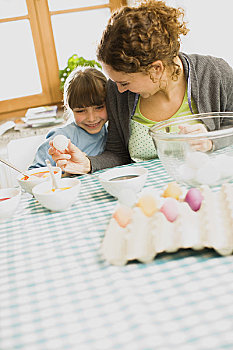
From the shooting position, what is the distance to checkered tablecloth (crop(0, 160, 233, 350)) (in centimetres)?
50

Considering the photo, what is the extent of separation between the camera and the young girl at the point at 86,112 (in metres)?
1.64

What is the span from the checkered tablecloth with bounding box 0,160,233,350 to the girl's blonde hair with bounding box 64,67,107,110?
0.91 m

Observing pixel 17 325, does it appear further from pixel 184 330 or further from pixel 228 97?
pixel 228 97

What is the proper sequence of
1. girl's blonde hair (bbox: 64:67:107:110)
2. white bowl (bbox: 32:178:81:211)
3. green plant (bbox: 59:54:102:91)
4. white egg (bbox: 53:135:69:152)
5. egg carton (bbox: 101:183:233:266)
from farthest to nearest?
green plant (bbox: 59:54:102:91), girl's blonde hair (bbox: 64:67:107:110), white egg (bbox: 53:135:69:152), white bowl (bbox: 32:178:81:211), egg carton (bbox: 101:183:233:266)

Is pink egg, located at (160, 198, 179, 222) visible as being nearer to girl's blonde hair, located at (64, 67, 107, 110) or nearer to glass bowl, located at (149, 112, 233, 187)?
glass bowl, located at (149, 112, 233, 187)

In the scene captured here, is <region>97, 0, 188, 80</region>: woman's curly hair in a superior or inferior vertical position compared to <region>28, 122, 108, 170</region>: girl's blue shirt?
superior

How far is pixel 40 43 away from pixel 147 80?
199 centimetres

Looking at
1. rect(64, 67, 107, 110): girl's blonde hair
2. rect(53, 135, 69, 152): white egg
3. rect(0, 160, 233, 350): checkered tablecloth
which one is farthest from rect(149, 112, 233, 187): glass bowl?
rect(64, 67, 107, 110): girl's blonde hair

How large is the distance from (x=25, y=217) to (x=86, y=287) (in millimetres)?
426

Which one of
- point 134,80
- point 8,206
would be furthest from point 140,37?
point 8,206

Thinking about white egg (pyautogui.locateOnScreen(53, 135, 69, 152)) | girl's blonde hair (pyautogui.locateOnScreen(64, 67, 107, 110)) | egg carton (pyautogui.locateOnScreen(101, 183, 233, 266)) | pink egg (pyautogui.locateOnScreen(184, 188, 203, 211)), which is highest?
girl's blonde hair (pyautogui.locateOnScreen(64, 67, 107, 110))

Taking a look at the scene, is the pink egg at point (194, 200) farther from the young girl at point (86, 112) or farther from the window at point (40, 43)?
the window at point (40, 43)

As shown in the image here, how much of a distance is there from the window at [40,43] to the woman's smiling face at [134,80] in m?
1.85

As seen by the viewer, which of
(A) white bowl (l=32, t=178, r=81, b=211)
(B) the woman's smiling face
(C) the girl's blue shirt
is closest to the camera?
(A) white bowl (l=32, t=178, r=81, b=211)
